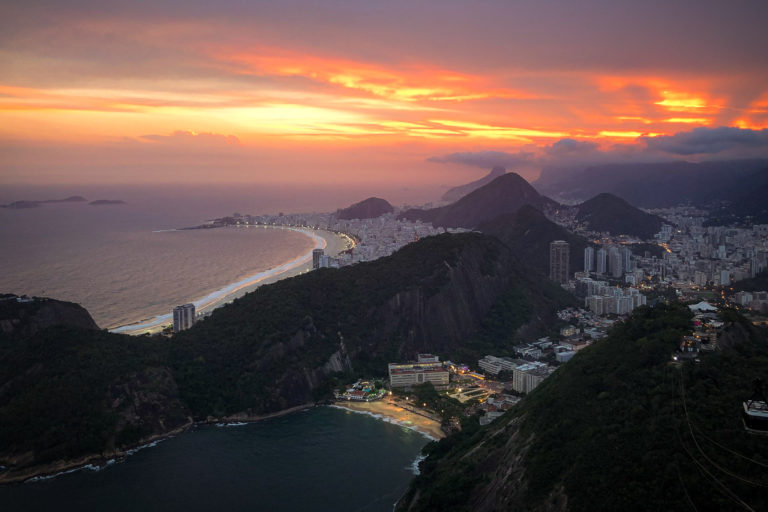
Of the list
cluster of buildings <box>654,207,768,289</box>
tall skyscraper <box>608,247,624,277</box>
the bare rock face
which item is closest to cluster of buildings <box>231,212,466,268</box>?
tall skyscraper <box>608,247,624,277</box>

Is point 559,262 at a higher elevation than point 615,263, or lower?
higher

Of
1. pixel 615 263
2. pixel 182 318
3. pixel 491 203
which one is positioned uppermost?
pixel 491 203

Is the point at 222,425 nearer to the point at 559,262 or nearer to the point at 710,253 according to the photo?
the point at 559,262

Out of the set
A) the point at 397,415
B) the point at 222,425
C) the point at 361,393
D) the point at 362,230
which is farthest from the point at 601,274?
the point at 222,425

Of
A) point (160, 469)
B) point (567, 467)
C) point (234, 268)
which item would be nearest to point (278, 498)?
point (160, 469)

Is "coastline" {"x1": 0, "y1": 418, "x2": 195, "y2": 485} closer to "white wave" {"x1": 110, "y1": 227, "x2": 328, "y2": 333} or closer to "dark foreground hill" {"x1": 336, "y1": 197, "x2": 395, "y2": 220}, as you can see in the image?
"white wave" {"x1": 110, "y1": 227, "x2": 328, "y2": 333}

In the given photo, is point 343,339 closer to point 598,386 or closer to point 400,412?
point 400,412

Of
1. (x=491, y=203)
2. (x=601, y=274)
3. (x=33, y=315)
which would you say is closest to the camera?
(x=33, y=315)

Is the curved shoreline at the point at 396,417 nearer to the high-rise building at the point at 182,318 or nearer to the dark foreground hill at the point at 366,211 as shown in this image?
the high-rise building at the point at 182,318
